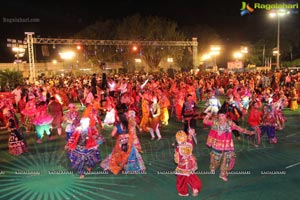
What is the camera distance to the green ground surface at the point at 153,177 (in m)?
5.80

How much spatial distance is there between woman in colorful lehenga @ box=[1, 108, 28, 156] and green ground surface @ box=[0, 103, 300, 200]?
179mm

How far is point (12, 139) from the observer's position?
845 centimetres

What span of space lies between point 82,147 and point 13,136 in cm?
285

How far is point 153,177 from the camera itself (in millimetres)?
6617

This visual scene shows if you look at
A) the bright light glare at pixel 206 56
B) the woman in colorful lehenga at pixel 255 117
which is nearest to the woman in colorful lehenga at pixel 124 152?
the woman in colorful lehenga at pixel 255 117

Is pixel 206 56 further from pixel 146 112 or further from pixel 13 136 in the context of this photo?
pixel 13 136

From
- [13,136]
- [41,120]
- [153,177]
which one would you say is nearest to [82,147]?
[153,177]

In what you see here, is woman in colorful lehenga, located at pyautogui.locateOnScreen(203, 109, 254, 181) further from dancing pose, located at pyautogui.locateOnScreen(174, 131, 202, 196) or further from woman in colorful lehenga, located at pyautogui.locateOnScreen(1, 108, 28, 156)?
woman in colorful lehenga, located at pyautogui.locateOnScreen(1, 108, 28, 156)

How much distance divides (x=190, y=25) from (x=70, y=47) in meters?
22.4

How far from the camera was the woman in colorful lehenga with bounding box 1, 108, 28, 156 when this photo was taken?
8.27 meters

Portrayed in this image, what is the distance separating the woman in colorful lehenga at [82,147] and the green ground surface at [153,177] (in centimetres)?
30

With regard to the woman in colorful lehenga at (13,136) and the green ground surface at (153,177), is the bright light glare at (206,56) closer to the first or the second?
the green ground surface at (153,177)

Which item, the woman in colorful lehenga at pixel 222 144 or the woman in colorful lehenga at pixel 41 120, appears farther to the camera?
the woman in colorful lehenga at pixel 41 120

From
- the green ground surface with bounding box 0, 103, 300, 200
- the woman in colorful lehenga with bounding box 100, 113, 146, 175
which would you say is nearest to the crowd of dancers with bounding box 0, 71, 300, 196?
the woman in colorful lehenga with bounding box 100, 113, 146, 175
